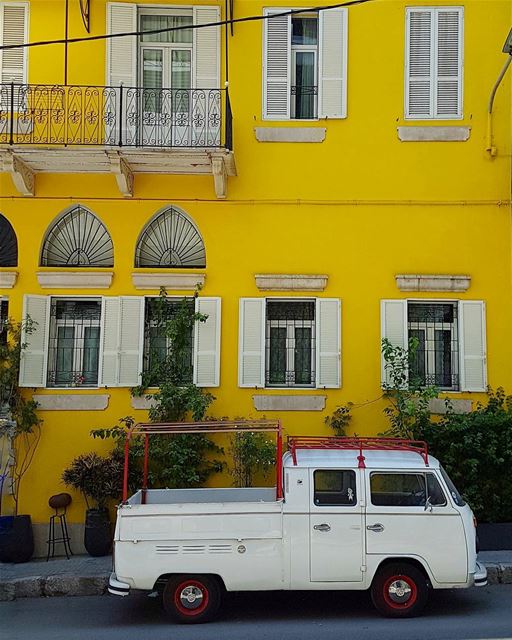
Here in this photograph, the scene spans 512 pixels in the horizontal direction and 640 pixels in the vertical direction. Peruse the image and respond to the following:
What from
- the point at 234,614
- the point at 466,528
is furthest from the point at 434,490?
the point at 234,614

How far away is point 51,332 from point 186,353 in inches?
89.5

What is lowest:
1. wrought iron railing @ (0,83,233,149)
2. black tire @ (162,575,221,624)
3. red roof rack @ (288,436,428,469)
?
black tire @ (162,575,221,624)

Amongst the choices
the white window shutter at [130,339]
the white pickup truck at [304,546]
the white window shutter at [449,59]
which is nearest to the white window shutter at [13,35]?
the white window shutter at [130,339]

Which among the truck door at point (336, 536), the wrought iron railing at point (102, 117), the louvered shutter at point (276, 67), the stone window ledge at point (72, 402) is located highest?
the louvered shutter at point (276, 67)

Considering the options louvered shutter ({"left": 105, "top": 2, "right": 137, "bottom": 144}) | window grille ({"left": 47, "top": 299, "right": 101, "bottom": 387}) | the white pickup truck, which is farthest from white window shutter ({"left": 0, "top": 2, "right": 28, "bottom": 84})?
the white pickup truck

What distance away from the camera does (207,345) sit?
12.0 m

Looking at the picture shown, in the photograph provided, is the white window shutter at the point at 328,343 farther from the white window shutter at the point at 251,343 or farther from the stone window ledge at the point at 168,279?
the stone window ledge at the point at 168,279

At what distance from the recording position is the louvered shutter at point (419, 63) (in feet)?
40.6

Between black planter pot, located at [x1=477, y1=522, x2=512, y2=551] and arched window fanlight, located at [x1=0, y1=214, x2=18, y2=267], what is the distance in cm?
857

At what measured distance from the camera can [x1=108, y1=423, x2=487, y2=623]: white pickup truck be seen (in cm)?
838

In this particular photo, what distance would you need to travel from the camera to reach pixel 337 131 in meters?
12.3

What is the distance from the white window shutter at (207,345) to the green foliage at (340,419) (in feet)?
6.28

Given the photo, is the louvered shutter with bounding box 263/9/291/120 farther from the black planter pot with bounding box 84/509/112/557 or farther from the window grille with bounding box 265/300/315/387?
the black planter pot with bounding box 84/509/112/557

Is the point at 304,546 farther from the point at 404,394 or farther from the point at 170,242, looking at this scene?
the point at 170,242
